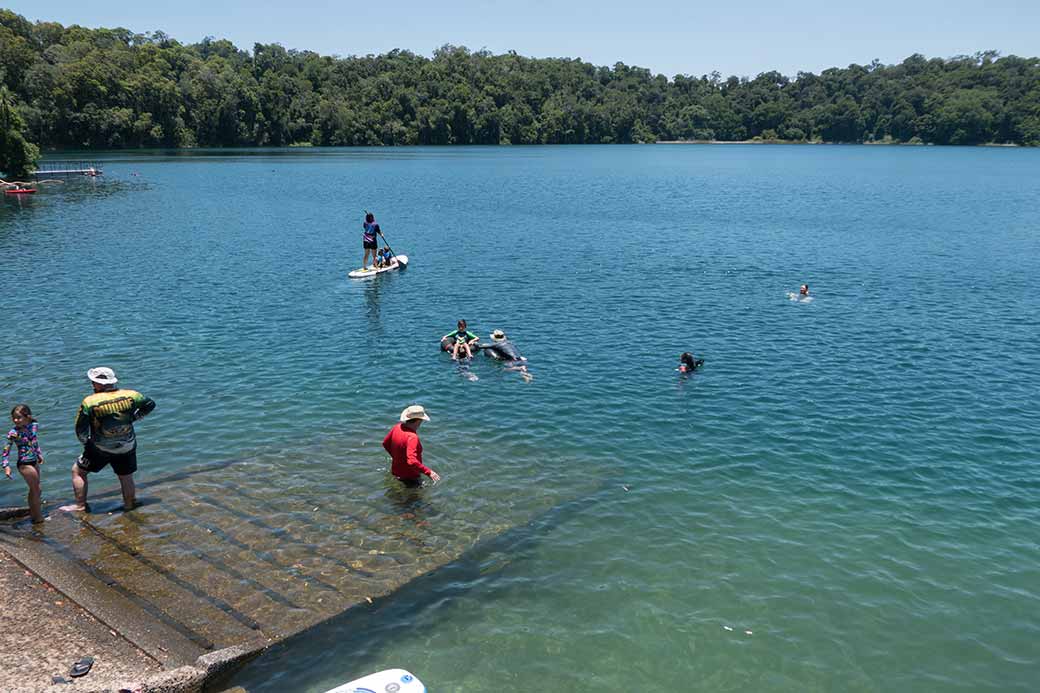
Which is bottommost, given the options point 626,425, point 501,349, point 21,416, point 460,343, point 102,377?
point 626,425

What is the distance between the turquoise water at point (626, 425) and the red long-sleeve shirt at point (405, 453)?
774 millimetres

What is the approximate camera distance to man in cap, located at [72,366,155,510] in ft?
46.5

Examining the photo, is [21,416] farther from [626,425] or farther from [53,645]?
[626,425]

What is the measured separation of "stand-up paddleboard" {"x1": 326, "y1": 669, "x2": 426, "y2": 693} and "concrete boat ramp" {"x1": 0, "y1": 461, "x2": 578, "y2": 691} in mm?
2151

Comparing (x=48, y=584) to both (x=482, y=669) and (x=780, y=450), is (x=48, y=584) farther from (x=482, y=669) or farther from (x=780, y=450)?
(x=780, y=450)

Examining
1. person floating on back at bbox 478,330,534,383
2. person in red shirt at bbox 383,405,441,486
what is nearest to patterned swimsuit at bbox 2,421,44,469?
person in red shirt at bbox 383,405,441,486

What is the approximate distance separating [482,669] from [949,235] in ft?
205

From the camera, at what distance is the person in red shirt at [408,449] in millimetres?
16094

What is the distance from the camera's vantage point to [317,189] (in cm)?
9138

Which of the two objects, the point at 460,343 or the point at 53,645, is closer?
the point at 53,645

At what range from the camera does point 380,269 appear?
43062mm

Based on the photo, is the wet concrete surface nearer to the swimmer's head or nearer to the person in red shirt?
the swimmer's head

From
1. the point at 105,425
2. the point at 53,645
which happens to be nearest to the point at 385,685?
the point at 53,645

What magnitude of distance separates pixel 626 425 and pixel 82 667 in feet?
49.0
